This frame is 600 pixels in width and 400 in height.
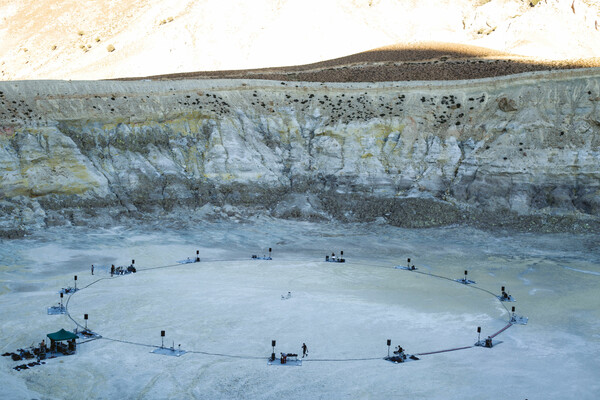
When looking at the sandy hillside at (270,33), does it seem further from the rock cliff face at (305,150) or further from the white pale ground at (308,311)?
the white pale ground at (308,311)

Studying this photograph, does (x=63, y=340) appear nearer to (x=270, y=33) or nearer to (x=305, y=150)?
(x=305, y=150)

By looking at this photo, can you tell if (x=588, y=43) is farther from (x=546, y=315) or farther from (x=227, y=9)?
(x=546, y=315)

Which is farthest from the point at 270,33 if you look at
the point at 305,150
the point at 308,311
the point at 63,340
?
the point at 63,340

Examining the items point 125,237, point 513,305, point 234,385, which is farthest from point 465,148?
point 234,385

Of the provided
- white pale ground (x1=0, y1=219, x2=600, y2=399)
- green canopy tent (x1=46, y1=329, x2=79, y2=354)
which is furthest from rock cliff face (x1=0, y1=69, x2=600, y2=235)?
green canopy tent (x1=46, y1=329, x2=79, y2=354)

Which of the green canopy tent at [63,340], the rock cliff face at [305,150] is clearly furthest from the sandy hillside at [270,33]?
the green canopy tent at [63,340]

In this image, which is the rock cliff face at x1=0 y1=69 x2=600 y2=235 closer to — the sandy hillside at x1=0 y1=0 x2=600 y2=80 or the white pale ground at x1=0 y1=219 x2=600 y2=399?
the white pale ground at x1=0 y1=219 x2=600 y2=399
